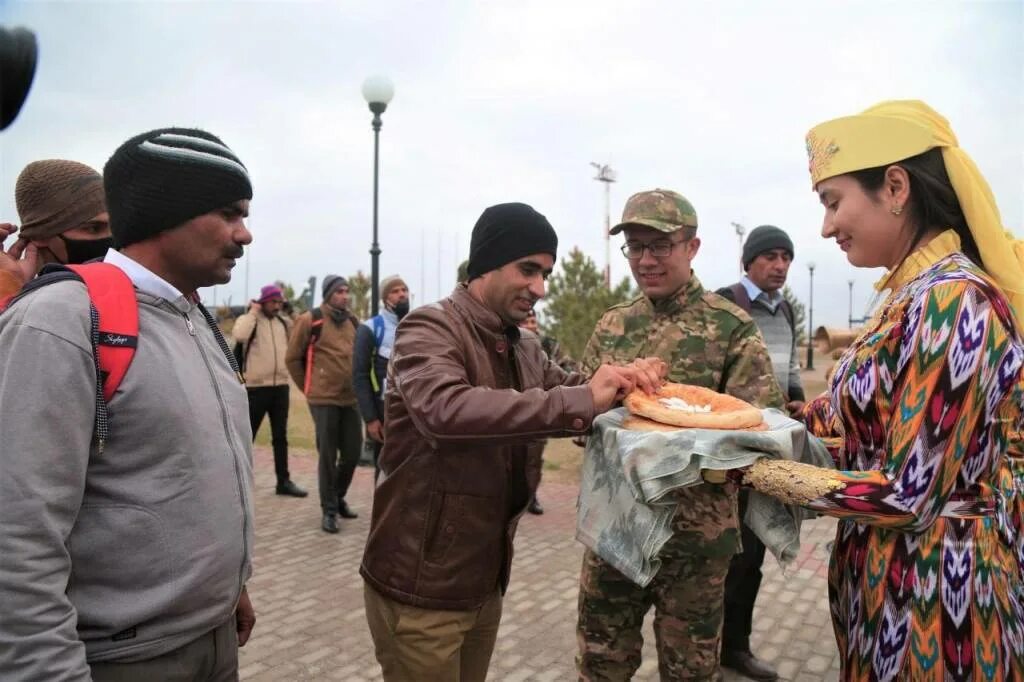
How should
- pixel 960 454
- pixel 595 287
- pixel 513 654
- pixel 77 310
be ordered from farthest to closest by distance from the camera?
pixel 595 287 → pixel 513 654 → pixel 960 454 → pixel 77 310

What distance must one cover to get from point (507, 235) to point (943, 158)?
1.39 metres

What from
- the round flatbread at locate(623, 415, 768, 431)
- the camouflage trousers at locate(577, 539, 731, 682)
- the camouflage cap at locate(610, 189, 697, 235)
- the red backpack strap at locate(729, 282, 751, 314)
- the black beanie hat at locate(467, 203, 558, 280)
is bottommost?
the camouflage trousers at locate(577, 539, 731, 682)

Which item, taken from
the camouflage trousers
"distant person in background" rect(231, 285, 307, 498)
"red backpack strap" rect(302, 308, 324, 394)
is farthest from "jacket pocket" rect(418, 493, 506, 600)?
"distant person in background" rect(231, 285, 307, 498)

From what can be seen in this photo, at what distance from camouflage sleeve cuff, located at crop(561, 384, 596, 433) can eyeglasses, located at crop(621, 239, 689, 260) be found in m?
1.28

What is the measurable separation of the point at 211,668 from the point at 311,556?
4658 mm

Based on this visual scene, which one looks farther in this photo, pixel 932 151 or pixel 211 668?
pixel 932 151

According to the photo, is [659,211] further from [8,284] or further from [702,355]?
[8,284]

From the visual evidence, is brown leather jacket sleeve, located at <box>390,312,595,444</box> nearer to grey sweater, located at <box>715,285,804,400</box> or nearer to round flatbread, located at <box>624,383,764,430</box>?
round flatbread, located at <box>624,383,764,430</box>

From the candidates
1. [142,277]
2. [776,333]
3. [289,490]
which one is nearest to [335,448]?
[289,490]

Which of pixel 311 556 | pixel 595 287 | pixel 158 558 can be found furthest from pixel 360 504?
pixel 595 287

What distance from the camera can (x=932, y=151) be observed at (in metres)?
2.08

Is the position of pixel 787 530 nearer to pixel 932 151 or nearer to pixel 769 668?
pixel 932 151

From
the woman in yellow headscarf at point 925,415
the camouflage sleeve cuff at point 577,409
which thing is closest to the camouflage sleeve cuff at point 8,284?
the camouflage sleeve cuff at point 577,409

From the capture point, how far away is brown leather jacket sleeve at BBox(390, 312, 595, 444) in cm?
211
